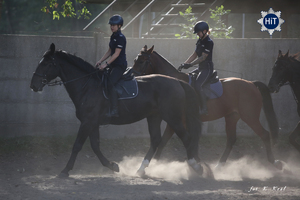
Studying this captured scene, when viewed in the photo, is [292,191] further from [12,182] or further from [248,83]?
[12,182]

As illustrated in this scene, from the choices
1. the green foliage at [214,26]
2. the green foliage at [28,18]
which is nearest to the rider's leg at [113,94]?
the green foliage at [214,26]

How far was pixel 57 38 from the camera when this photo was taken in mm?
9047

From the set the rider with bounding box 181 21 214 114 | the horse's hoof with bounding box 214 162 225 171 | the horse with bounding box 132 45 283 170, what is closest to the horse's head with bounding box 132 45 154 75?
the horse with bounding box 132 45 283 170

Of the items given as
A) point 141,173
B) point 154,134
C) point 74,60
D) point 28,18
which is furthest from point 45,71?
A: point 28,18

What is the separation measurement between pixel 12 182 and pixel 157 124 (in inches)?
108

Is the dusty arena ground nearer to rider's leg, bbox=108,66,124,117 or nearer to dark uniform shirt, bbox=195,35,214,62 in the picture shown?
rider's leg, bbox=108,66,124,117

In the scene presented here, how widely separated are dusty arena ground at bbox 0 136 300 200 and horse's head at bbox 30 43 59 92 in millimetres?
1531

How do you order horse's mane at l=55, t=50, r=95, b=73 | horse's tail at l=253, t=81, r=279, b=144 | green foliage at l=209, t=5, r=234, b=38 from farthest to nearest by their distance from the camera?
green foliage at l=209, t=5, r=234, b=38 < horse's tail at l=253, t=81, r=279, b=144 < horse's mane at l=55, t=50, r=95, b=73

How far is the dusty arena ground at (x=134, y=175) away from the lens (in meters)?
5.00

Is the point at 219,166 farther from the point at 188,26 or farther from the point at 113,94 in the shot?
the point at 188,26

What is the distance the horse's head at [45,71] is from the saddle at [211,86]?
265 cm

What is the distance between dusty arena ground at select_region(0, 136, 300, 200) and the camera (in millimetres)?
4996

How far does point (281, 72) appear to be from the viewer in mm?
7449

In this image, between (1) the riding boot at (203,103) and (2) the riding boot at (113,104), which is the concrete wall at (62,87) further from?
(2) the riding boot at (113,104)
